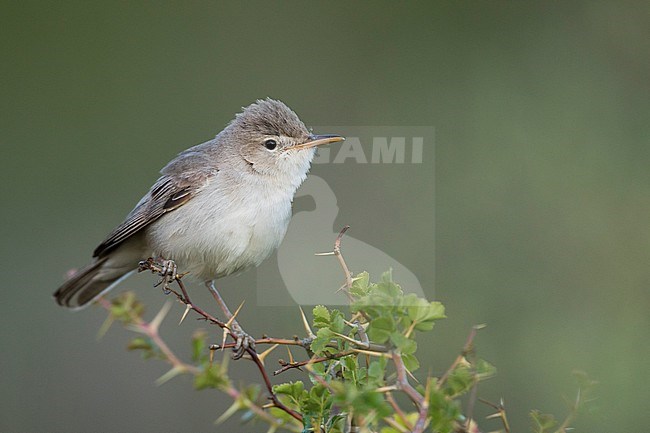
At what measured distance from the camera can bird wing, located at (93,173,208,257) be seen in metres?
3.05

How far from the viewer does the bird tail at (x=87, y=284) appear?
3.41 meters

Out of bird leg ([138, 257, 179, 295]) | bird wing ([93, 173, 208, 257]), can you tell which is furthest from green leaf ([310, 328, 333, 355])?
bird wing ([93, 173, 208, 257])

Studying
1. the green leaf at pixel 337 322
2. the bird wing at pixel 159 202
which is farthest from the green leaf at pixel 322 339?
the bird wing at pixel 159 202

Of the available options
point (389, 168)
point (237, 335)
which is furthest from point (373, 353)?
point (389, 168)

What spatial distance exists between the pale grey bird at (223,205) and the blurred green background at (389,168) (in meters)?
0.57

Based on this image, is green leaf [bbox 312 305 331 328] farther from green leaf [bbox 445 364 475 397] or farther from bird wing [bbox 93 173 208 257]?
bird wing [bbox 93 173 208 257]

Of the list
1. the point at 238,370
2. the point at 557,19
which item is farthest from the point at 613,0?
the point at 238,370

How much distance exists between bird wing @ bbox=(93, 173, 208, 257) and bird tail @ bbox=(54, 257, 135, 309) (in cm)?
21

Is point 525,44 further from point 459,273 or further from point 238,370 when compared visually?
point 238,370

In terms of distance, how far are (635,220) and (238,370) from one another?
2.19 metres

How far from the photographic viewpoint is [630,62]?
4629mm

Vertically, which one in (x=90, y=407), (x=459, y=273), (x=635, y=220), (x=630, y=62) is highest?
(x=630, y=62)

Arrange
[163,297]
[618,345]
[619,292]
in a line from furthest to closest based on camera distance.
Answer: [163,297] < [619,292] < [618,345]
